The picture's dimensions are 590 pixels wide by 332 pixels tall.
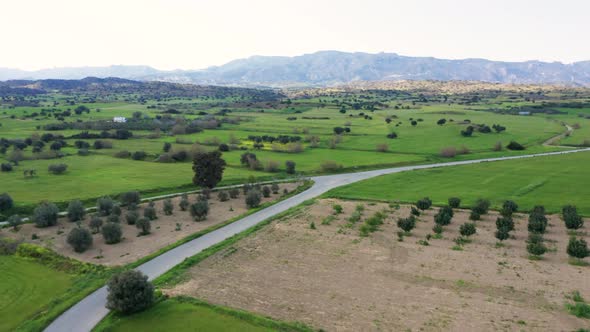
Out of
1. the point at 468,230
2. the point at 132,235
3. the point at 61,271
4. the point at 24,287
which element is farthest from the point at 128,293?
the point at 468,230

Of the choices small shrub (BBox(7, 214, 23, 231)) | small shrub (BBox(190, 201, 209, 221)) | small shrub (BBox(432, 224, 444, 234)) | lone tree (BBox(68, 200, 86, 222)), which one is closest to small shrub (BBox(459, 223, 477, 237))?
small shrub (BBox(432, 224, 444, 234))

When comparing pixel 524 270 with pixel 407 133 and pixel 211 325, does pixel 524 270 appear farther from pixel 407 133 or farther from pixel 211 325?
pixel 407 133

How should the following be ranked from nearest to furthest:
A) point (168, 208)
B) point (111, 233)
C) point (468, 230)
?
1. point (468, 230)
2. point (111, 233)
3. point (168, 208)

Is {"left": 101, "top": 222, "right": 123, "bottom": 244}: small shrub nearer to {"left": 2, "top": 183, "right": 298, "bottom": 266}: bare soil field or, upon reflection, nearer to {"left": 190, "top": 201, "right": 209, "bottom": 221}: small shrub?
{"left": 2, "top": 183, "right": 298, "bottom": 266}: bare soil field

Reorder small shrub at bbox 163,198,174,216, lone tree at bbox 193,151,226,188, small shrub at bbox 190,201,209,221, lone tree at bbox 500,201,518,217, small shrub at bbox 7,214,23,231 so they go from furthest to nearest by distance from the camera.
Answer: lone tree at bbox 193,151,226,188 → small shrub at bbox 163,198,174,216 → small shrub at bbox 190,201,209,221 → lone tree at bbox 500,201,518,217 → small shrub at bbox 7,214,23,231

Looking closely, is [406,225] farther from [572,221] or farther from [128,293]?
[128,293]

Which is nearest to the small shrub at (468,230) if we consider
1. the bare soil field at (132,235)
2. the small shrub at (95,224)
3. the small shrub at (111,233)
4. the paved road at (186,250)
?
the paved road at (186,250)

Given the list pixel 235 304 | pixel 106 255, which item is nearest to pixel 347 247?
pixel 235 304
